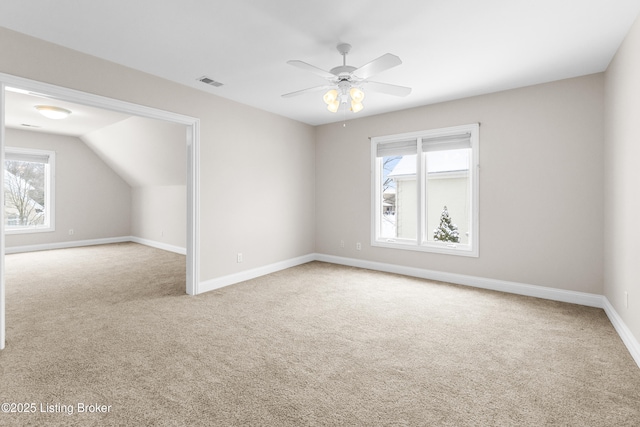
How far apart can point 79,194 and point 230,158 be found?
5.75 m

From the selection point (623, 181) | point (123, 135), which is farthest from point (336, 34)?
point (123, 135)

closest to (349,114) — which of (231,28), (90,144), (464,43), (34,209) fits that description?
(464,43)

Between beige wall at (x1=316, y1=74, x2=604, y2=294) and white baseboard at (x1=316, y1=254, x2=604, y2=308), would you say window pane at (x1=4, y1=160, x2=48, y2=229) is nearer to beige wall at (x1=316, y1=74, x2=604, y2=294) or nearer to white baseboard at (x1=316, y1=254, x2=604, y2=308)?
white baseboard at (x1=316, y1=254, x2=604, y2=308)

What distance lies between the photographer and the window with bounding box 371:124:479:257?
4277mm

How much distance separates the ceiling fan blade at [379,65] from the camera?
7.29 feet

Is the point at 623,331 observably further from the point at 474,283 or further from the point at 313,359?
the point at 313,359

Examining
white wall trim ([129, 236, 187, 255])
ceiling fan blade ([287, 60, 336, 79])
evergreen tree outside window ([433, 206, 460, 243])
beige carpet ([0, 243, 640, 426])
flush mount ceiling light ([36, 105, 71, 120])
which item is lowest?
beige carpet ([0, 243, 640, 426])

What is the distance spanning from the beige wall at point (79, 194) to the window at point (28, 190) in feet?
0.42

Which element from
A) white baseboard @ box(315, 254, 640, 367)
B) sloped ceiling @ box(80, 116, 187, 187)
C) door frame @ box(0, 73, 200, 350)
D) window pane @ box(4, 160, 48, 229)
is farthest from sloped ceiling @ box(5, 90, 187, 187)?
white baseboard @ box(315, 254, 640, 367)

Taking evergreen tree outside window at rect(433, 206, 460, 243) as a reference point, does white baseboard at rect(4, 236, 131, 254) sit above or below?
below

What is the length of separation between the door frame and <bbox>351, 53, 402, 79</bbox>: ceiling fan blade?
2264 mm

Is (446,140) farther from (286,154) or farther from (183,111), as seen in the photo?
(183,111)

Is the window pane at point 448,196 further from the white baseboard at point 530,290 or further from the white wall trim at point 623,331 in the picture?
the white wall trim at point 623,331

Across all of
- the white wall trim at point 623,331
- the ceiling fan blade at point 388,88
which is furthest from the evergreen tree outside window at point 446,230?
the ceiling fan blade at point 388,88
